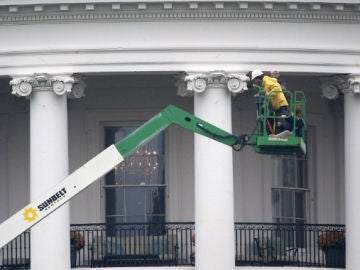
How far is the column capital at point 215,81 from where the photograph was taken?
134 feet

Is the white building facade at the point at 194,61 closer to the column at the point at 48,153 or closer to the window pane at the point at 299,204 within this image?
the column at the point at 48,153

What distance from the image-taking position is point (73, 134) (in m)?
46.3

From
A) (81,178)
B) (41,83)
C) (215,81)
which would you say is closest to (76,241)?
(41,83)

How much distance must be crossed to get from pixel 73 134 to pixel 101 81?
165 centimetres

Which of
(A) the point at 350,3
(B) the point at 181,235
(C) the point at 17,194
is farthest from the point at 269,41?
(C) the point at 17,194

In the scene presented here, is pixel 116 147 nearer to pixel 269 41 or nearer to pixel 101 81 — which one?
pixel 269 41

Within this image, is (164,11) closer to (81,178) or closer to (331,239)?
(331,239)

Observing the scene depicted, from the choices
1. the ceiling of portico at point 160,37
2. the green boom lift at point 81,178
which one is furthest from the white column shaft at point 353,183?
the green boom lift at point 81,178

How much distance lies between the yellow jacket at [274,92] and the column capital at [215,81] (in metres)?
9.44

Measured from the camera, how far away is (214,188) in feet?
135

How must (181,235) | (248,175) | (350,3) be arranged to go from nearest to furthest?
(350,3) < (181,235) < (248,175)

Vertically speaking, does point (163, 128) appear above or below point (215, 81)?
below

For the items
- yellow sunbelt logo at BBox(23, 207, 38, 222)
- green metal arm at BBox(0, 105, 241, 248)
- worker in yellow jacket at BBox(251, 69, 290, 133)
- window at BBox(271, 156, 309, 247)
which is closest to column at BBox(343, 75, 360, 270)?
window at BBox(271, 156, 309, 247)

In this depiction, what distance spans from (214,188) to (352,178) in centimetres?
368
